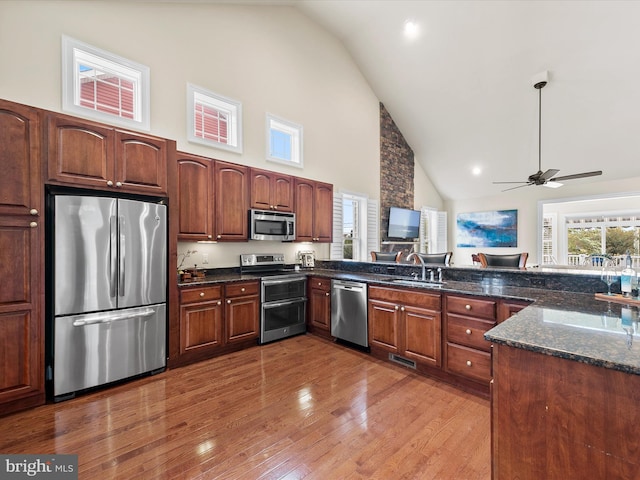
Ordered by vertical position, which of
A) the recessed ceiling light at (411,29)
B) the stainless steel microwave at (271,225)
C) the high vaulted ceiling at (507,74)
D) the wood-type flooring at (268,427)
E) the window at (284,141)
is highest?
the recessed ceiling light at (411,29)

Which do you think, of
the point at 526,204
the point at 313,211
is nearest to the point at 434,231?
the point at 526,204

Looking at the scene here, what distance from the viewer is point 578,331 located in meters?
1.40

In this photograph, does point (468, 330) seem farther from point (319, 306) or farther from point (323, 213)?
point (323, 213)

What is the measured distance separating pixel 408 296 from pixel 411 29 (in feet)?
16.2

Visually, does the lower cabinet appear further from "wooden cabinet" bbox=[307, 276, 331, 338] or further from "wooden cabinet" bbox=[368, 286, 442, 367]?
"wooden cabinet" bbox=[368, 286, 442, 367]

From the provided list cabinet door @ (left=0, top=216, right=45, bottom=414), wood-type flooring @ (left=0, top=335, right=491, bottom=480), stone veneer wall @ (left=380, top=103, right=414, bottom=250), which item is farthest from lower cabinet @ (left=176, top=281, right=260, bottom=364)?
stone veneer wall @ (left=380, top=103, right=414, bottom=250)

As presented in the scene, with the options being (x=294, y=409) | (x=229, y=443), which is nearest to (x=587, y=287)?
(x=294, y=409)

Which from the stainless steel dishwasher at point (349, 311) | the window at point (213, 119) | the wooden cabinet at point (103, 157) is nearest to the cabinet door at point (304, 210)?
the window at point (213, 119)

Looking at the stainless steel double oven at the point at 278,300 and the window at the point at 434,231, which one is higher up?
the window at the point at 434,231

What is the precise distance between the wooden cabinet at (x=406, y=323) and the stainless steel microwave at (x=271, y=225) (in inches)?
66.1

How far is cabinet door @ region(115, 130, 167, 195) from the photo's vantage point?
2.81m

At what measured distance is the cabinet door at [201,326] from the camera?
3199 millimetres

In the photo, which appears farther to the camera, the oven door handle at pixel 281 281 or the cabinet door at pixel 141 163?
the oven door handle at pixel 281 281

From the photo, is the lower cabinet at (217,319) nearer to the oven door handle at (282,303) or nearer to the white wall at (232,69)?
the oven door handle at (282,303)
